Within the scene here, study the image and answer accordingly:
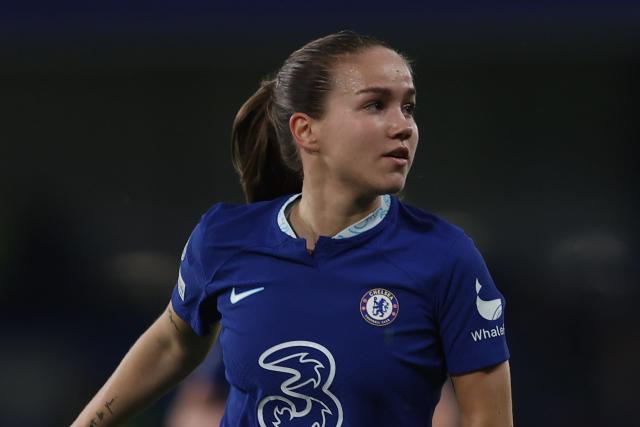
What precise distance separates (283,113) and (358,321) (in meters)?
0.49

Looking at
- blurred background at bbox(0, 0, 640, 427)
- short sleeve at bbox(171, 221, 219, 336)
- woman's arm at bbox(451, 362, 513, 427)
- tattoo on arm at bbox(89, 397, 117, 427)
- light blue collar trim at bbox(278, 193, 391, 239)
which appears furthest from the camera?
blurred background at bbox(0, 0, 640, 427)

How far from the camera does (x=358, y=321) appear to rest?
86.6 inches

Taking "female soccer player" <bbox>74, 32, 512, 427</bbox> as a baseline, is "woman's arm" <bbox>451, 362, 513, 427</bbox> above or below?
below

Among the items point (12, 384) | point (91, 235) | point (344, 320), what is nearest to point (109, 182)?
point (91, 235)

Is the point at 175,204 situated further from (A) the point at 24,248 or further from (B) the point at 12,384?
(B) the point at 12,384

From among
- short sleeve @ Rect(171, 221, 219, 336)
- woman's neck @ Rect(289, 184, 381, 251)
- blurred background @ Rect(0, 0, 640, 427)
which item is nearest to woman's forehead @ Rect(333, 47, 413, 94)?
woman's neck @ Rect(289, 184, 381, 251)

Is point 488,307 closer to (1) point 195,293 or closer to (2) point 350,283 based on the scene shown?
(2) point 350,283

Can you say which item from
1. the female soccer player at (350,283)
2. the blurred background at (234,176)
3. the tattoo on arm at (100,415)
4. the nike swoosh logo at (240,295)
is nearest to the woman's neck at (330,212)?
the female soccer player at (350,283)

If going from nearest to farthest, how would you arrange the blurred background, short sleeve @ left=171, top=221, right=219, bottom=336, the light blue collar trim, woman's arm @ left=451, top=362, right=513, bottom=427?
woman's arm @ left=451, top=362, right=513, bottom=427, the light blue collar trim, short sleeve @ left=171, top=221, right=219, bottom=336, the blurred background

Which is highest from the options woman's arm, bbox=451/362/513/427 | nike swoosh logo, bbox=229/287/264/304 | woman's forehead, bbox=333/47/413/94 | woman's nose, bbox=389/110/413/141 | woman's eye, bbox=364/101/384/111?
woman's forehead, bbox=333/47/413/94

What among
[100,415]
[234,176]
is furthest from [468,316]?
[234,176]

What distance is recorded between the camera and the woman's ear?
2.32 metres

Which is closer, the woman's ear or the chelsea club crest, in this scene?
the chelsea club crest

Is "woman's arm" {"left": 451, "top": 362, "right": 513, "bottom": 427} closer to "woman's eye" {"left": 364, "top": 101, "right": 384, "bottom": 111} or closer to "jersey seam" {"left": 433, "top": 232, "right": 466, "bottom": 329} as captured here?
"jersey seam" {"left": 433, "top": 232, "right": 466, "bottom": 329}
